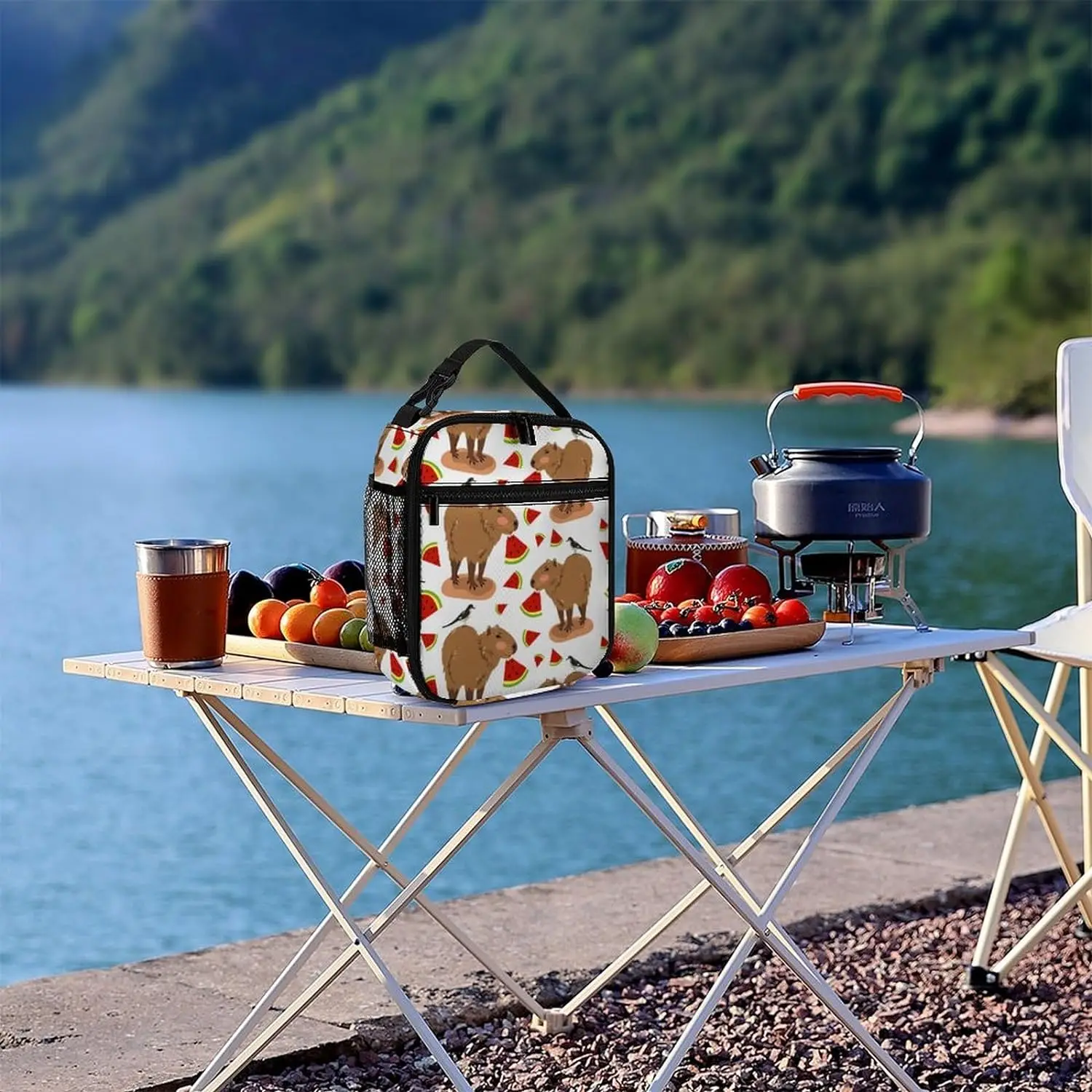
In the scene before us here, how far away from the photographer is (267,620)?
262 cm

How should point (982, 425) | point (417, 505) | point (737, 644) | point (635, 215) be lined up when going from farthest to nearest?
point (635, 215) → point (982, 425) → point (737, 644) → point (417, 505)

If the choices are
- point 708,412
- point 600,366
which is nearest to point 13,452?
point 708,412

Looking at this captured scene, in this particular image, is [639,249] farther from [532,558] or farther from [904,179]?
[532,558]

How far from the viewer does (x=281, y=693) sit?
91.1 inches

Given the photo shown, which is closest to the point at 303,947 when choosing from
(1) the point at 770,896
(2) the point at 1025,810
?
(1) the point at 770,896

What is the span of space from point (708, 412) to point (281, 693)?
58722 millimetres

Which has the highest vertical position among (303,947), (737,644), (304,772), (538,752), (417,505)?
(417,505)

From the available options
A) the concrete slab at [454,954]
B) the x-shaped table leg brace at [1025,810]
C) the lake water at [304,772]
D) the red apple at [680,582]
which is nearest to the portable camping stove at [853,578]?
the red apple at [680,582]

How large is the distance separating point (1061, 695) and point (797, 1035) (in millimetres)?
738

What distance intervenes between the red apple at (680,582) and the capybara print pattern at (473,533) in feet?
1.64

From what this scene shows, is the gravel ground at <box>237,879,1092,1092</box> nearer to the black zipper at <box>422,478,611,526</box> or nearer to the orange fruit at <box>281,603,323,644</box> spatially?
the orange fruit at <box>281,603,323,644</box>

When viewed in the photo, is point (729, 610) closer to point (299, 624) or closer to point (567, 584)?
point (567, 584)

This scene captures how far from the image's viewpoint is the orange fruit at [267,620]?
261cm

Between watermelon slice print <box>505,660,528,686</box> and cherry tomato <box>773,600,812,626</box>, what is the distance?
1.49ft
